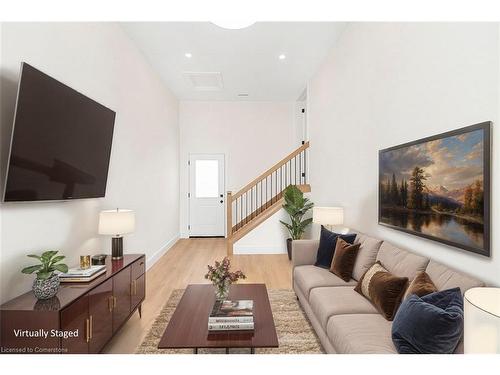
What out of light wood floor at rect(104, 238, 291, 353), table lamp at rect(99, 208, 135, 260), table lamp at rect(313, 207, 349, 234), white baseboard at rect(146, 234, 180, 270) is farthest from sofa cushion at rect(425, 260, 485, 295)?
white baseboard at rect(146, 234, 180, 270)

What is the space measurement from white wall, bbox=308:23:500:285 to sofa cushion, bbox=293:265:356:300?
0.66 meters

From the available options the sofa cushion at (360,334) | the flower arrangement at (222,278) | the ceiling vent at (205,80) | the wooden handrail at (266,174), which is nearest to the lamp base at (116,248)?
the flower arrangement at (222,278)

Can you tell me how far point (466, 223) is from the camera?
1.72 metres

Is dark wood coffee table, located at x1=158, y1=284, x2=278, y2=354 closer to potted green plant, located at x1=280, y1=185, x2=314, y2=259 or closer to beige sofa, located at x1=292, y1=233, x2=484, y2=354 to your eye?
beige sofa, located at x1=292, y1=233, x2=484, y2=354

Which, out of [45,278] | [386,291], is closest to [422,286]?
[386,291]

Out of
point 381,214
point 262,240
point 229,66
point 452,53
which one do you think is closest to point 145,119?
point 229,66

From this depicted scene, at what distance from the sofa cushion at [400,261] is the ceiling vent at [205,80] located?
4.18m

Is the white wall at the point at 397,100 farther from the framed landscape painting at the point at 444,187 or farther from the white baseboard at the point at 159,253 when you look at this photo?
the white baseboard at the point at 159,253

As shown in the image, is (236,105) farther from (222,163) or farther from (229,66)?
(229,66)

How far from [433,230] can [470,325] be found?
1164 mm

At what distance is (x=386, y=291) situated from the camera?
1915mm

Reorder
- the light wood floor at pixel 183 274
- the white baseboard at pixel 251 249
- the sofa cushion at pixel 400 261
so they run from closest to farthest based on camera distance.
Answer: the sofa cushion at pixel 400 261 < the light wood floor at pixel 183 274 < the white baseboard at pixel 251 249

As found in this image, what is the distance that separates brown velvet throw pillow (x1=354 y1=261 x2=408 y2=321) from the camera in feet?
6.13

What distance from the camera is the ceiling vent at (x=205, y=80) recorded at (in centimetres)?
518
